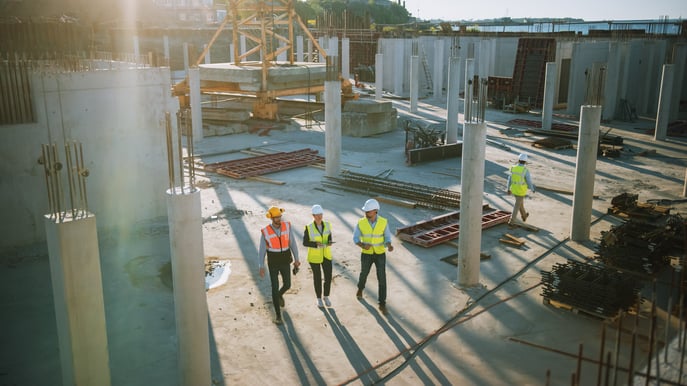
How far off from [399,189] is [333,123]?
8.88 ft

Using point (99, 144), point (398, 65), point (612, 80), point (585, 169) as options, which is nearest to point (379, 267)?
point (585, 169)

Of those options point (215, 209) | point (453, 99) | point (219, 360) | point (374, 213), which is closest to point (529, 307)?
point (374, 213)

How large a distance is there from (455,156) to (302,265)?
35.3 feet

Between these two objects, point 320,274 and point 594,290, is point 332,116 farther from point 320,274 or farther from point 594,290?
point 594,290

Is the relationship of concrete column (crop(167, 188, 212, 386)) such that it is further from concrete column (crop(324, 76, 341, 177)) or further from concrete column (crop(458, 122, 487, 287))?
concrete column (crop(324, 76, 341, 177))

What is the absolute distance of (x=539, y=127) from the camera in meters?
26.1

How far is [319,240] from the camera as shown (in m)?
8.23

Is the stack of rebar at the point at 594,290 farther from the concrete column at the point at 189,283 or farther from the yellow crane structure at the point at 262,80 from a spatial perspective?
the yellow crane structure at the point at 262,80

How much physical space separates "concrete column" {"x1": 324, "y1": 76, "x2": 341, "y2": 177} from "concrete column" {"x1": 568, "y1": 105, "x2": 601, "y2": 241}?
6.65 meters

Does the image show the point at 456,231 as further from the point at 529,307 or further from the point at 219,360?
the point at 219,360

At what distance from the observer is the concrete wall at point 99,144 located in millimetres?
11000

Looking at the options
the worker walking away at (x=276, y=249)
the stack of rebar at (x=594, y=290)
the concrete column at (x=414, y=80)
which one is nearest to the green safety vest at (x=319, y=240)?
the worker walking away at (x=276, y=249)

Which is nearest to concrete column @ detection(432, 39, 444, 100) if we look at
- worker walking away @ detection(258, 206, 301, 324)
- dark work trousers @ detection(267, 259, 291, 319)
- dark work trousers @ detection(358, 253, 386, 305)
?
dark work trousers @ detection(358, 253, 386, 305)

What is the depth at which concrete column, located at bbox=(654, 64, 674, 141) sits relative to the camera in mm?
21891
